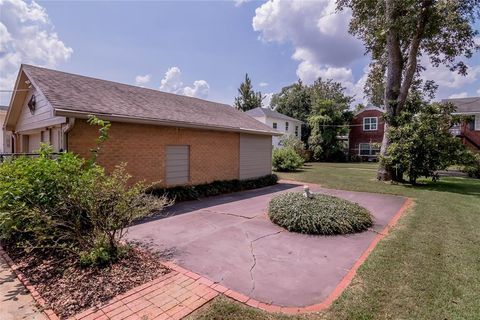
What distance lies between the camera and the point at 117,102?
29.4 ft

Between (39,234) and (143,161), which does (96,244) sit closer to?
(39,234)

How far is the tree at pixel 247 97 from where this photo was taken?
4416 cm

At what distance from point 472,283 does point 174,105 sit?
11084mm

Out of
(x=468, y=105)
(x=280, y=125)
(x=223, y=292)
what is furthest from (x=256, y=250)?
(x=468, y=105)

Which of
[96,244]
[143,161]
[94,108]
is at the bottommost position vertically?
[96,244]

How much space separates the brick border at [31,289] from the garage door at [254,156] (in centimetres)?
973

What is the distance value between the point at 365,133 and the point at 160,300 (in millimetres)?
35154

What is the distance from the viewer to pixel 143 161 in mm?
8844

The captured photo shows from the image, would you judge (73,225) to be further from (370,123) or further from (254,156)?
(370,123)

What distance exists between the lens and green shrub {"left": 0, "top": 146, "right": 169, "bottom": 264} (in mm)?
4301

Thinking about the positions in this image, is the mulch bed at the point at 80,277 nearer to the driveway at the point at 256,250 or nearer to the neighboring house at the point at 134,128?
the driveway at the point at 256,250

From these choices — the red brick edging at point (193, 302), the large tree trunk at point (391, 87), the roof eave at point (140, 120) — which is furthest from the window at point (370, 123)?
the red brick edging at point (193, 302)

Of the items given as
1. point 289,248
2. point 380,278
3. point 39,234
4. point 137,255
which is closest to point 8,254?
point 39,234

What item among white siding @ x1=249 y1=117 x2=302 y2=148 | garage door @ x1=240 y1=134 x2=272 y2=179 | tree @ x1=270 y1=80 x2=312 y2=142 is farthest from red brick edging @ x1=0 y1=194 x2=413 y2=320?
tree @ x1=270 y1=80 x2=312 y2=142
